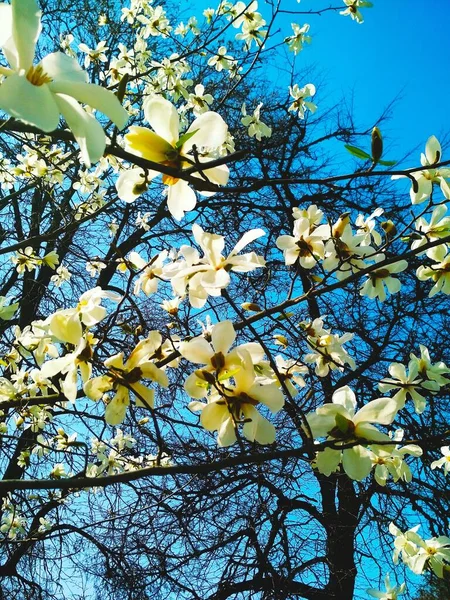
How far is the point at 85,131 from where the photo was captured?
1.83 ft

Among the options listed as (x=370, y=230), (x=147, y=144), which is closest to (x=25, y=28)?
(x=147, y=144)

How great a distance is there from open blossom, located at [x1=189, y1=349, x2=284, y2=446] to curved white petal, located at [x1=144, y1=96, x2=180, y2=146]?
0.35 m

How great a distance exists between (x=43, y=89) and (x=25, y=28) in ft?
0.19

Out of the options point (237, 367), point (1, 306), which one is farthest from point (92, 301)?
point (1, 306)

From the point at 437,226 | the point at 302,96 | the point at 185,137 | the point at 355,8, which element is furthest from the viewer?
the point at 302,96

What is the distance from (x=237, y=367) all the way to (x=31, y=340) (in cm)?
70

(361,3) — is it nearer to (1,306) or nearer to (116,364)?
(1,306)

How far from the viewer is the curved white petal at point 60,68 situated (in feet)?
1.84

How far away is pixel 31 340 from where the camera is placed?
135cm

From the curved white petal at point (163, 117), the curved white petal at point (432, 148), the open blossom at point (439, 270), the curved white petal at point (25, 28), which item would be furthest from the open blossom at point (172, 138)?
the open blossom at point (439, 270)

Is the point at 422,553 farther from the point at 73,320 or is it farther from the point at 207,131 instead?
the point at 207,131

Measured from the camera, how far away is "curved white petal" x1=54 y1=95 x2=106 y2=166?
21.7 inches

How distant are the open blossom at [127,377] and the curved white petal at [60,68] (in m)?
0.51

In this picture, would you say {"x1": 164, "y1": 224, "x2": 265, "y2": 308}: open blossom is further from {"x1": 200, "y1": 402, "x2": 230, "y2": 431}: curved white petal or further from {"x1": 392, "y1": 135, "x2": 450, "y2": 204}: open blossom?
{"x1": 392, "y1": 135, "x2": 450, "y2": 204}: open blossom
